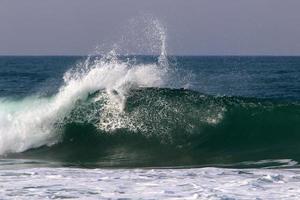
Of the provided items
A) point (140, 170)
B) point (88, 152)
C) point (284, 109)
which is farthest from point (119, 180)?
point (284, 109)

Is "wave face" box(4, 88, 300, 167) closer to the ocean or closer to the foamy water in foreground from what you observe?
the ocean

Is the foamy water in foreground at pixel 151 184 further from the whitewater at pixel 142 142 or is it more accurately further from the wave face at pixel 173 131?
the wave face at pixel 173 131

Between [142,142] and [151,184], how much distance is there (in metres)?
4.87

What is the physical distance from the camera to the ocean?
8.91 meters

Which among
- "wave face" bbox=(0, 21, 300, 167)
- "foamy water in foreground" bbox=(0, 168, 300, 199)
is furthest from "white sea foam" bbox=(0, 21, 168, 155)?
"foamy water in foreground" bbox=(0, 168, 300, 199)

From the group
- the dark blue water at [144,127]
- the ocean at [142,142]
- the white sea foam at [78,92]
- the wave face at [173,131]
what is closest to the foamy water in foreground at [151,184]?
the ocean at [142,142]

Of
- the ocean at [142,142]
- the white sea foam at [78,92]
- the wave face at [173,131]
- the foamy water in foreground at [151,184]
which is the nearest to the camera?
the foamy water in foreground at [151,184]

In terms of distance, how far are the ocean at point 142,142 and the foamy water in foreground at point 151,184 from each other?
0.05 ft

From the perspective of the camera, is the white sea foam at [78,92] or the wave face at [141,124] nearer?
the wave face at [141,124]

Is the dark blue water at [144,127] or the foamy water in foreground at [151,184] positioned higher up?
the dark blue water at [144,127]

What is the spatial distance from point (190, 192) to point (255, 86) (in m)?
23.5

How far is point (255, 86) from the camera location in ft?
103

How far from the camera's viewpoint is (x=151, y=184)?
9125mm

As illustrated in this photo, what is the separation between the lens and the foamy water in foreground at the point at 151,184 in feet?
27.5
